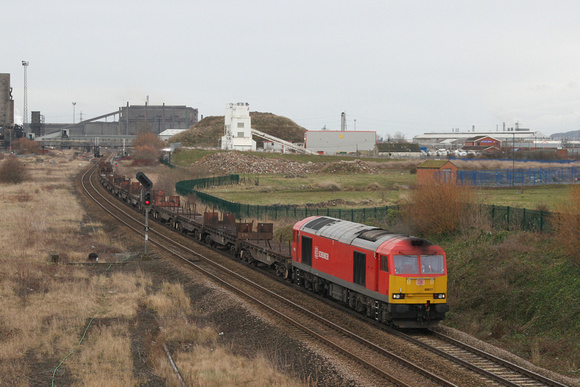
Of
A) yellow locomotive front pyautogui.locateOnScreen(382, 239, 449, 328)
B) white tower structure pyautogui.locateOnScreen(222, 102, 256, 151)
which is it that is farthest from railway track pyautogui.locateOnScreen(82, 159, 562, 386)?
white tower structure pyautogui.locateOnScreen(222, 102, 256, 151)

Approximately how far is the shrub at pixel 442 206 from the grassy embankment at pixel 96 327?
532 inches

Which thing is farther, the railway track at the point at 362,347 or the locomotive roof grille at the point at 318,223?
the locomotive roof grille at the point at 318,223

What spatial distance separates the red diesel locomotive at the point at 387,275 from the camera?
60.4 feet

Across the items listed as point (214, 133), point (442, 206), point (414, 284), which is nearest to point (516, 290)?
point (414, 284)

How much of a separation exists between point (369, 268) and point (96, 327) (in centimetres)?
896

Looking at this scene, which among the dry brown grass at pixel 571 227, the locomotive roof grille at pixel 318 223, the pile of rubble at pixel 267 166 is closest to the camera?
the dry brown grass at pixel 571 227

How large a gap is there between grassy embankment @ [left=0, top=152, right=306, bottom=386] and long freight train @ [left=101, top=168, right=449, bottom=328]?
5.07 meters

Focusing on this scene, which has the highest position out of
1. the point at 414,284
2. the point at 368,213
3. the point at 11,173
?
the point at 11,173

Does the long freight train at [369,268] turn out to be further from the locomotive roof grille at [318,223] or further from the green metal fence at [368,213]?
the green metal fence at [368,213]

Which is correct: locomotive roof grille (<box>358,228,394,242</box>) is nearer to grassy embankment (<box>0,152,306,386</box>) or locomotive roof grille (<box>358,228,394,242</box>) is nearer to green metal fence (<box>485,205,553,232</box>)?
grassy embankment (<box>0,152,306,386</box>)

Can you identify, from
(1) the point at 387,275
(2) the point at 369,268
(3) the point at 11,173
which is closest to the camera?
(1) the point at 387,275

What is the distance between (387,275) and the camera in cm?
1845

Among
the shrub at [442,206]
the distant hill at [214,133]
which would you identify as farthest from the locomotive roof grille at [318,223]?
the distant hill at [214,133]

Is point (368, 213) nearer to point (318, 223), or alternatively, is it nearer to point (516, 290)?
point (318, 223)
